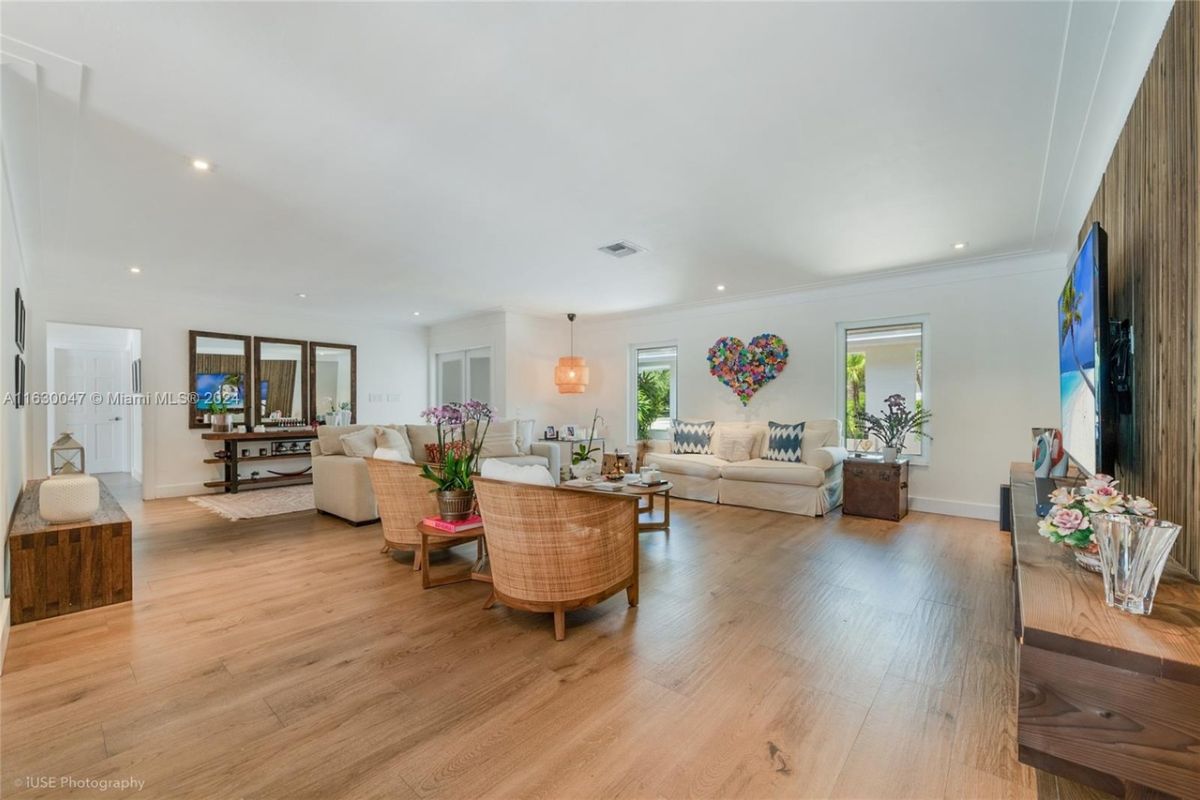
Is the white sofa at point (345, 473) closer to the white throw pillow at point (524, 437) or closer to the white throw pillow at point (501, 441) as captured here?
the white throw pillow at point (501, 441)

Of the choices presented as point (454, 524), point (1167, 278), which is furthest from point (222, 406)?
point (1167, 278)

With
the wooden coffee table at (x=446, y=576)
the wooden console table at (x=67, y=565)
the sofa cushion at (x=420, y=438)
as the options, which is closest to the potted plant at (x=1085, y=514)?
the wooden coffee table at (x=446, y=576)

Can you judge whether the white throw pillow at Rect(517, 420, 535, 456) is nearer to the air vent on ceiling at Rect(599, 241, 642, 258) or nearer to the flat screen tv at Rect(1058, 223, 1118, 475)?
the air vent on ceiling at Rect(599, 241, 642, 258)

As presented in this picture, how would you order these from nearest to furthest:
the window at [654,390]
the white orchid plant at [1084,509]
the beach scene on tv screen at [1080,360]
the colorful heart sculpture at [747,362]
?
the white orchid plant at [1084,509]
the beach scene on tv screen at [1080,360]
the colorful heart sculpture at [747,362]
the window at [654,390]

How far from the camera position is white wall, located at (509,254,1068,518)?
15.0 feet

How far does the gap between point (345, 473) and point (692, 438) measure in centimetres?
399

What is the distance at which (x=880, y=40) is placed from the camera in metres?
1.82

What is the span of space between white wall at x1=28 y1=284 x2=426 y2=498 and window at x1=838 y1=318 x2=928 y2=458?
280 inches

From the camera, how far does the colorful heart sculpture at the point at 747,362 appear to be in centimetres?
605

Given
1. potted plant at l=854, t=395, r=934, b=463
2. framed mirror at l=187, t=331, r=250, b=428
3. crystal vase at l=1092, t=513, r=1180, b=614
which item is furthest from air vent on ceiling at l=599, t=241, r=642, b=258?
framed mirror at l=187, t=331, r=250, b=428

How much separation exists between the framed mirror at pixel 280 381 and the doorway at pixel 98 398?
2.28 m

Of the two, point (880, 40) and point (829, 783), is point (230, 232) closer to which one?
point (880, 40)

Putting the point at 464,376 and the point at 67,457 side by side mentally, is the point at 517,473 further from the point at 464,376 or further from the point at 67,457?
the point at 464,376

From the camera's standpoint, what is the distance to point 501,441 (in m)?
6.02
